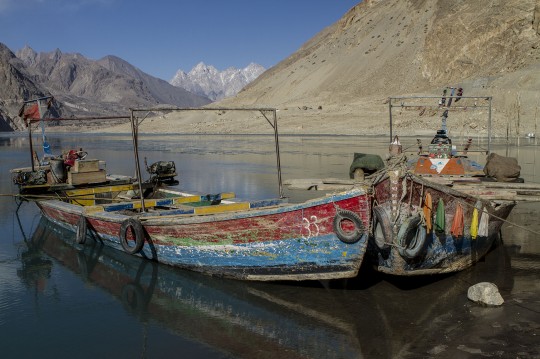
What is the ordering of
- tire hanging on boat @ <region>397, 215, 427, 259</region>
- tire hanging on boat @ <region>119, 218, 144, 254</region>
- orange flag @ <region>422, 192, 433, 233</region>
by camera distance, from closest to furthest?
tire hanging on boat @ <region>397, 215, 427, 259</region> < orange flag @ <region>422, 192, 433, 233</region> < tire hanging on boat @ <region>119, 218, 144, 254</region>

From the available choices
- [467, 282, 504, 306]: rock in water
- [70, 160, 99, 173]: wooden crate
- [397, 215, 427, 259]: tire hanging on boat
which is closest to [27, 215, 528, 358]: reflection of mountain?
[467, 282, 504, 306]: rock in water

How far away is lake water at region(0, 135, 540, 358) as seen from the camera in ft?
22.8

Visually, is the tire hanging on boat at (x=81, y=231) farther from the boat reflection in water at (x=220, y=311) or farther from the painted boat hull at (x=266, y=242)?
the painted boat hull at (x=266, y=242)

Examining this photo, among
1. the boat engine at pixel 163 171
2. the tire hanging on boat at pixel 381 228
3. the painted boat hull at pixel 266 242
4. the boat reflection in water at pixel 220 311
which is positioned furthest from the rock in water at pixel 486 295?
the boat engine at pixel 163 171

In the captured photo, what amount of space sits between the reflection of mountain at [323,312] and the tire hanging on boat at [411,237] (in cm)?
82

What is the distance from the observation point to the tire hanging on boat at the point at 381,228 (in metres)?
8.41

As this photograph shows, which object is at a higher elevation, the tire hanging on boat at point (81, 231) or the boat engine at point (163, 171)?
the boat engine at point (163, 171)

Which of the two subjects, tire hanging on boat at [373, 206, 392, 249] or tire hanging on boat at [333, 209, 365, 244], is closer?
tire hanging on boat at [333, 209, 365, 244]

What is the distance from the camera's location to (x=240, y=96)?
381 ft

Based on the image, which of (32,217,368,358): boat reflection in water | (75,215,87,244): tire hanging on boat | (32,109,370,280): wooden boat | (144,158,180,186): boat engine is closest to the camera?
(32,217,368,358): boat reflection in water

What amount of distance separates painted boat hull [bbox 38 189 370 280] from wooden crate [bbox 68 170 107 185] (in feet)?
A: 22.0

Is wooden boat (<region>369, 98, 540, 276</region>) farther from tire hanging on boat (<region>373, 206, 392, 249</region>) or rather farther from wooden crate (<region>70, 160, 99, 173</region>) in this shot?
wooden crate (<region>70, 160, 99, 173</region>)

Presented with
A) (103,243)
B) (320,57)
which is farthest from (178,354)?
(320,57)

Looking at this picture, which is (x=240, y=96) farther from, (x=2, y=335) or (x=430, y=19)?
(x=2, y=335)
